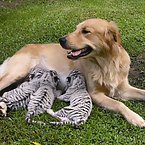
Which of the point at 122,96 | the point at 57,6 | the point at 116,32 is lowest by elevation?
the point at 57,6

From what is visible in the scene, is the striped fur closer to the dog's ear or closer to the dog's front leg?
the dog's front leg

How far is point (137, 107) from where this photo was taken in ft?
16.3

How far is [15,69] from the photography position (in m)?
5.37

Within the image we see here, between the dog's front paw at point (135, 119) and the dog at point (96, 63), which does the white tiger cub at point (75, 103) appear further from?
the dog's front paw at point (135, 119)

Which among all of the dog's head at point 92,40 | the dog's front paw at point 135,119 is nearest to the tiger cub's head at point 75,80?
the dog's head at point 92,40

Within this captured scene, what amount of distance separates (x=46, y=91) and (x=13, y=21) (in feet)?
15.6

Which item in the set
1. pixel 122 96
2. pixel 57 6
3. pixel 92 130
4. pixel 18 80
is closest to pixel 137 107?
pixel 122 96

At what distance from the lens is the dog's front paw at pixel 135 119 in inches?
174

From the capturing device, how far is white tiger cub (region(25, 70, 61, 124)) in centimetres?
454

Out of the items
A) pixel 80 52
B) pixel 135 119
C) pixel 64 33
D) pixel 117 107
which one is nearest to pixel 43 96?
pixel 80 52

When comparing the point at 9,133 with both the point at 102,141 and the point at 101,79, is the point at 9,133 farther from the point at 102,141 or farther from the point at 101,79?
the point at 101,79

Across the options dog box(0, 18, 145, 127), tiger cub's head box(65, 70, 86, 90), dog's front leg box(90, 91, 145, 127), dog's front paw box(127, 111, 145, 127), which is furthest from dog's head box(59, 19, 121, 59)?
dog's front paw box(127, 111, 145, 127)

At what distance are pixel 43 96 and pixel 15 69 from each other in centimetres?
91

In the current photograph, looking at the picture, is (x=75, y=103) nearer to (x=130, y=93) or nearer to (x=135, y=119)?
(x=135, y=119)
